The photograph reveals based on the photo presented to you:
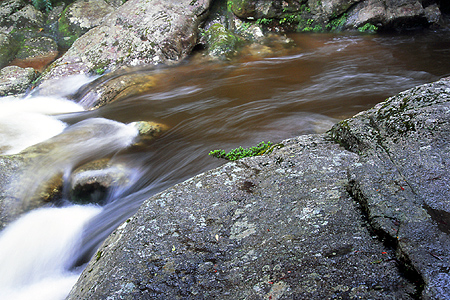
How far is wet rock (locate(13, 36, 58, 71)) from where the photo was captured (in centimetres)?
1157

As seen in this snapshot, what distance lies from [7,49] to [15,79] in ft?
9.64

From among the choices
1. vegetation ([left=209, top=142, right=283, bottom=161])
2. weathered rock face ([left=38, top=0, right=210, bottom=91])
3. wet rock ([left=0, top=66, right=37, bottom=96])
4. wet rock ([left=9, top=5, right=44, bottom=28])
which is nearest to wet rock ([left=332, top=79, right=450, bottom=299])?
vegetation ([left=209, top=142, right=283, bottom=161])

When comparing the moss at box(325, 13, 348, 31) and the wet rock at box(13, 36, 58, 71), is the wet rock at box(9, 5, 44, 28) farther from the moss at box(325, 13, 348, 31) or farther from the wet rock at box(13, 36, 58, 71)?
the moss at box(325, 13, 348, 31)

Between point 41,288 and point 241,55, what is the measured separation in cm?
823

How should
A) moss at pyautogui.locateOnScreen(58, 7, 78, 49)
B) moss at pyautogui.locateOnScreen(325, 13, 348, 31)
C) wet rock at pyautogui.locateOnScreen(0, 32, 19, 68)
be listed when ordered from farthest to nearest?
1. moss at pyautogui.locateOnScreen(58, 7, 78, 49)
2. wet rock at pyautogui.locateOnScreen(0, 32, 19, 68)
3. moss at pyautogui.locateOnScreen(325, 13, 348, 31)

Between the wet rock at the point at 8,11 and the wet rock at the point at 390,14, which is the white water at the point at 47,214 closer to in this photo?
the wet rock at the point at 8,11

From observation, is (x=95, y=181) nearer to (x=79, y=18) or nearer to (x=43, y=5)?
(x=79, y=18)

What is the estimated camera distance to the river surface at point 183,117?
4.06 metres

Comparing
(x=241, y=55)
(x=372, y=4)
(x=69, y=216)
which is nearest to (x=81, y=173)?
(x=69, y=216)

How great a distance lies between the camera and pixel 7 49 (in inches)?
461

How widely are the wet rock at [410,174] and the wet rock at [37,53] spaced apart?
12.3 m

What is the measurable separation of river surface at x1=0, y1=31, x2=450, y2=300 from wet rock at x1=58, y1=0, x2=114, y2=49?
481cm

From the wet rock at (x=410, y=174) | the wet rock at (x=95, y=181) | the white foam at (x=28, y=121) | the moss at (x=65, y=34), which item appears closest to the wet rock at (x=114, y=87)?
the white foam at (x=28, y=121)

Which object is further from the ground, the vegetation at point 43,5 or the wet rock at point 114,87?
the vegetation at point 43,5
